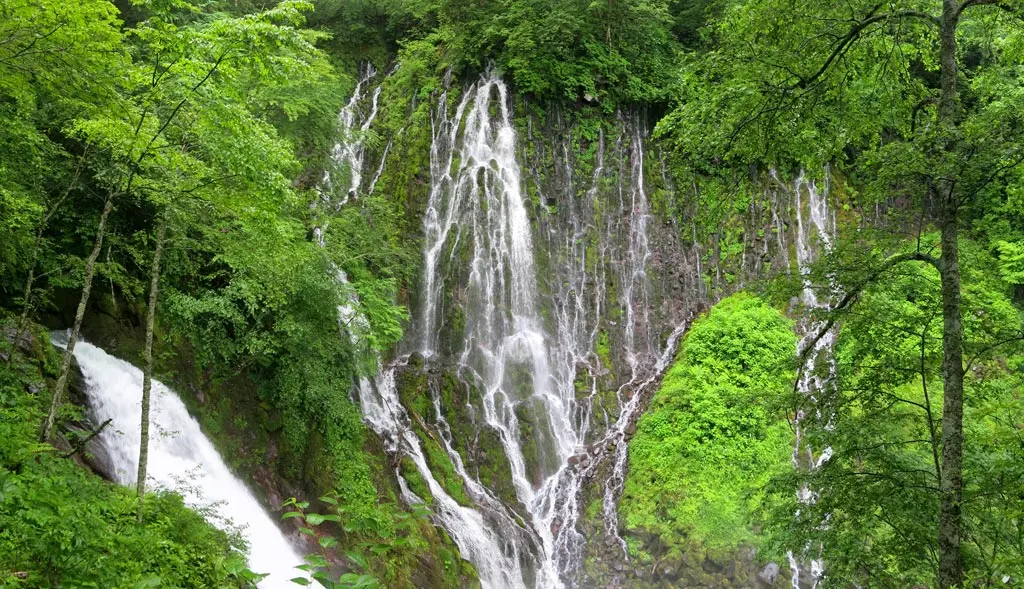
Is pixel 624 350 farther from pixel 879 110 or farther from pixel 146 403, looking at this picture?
pixel 146 403

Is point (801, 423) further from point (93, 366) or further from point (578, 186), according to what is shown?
point (578, 186)

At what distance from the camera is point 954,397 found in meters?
4.11

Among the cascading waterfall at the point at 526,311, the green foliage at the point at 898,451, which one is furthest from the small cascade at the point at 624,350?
the green foliage at the point at 898,451

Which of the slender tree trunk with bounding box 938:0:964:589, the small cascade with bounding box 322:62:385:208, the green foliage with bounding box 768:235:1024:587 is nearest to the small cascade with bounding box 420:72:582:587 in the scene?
the small cascade with bounding box 322:62:385:208

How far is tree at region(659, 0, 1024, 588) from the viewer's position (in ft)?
13.2

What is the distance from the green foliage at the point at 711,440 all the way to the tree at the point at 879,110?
7.52 m

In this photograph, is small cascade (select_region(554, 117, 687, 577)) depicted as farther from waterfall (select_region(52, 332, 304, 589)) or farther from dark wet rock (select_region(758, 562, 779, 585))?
waterfall (select_region(52, 332, 304, 589))

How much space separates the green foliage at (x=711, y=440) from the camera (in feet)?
41.5

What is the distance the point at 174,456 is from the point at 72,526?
476 cm

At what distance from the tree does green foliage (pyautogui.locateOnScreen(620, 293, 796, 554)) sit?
7523 millimetres

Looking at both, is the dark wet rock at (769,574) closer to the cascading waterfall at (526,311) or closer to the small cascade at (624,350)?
the small cascade at (624,350)

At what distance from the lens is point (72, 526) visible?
3977mm

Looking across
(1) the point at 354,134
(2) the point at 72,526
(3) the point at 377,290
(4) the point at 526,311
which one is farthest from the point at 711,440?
(2) the point at 72,526

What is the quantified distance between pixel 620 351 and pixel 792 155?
10.6 meters
